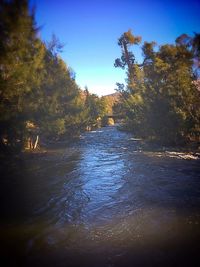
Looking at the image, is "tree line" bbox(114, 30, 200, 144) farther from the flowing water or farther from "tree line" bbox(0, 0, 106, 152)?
"tree line" bbox(0, 0, 106, 152)

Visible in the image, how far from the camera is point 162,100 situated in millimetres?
18781

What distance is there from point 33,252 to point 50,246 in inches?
16.1

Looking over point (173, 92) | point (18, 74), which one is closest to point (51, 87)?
point (18, 74)

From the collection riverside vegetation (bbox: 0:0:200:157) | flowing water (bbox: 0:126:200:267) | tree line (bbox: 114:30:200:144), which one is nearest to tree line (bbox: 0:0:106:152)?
riverside vegetation (bbox: 0:0:200:157)

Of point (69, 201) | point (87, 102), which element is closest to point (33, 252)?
point (69, 201)

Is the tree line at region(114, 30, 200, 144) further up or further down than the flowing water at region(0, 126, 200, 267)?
further up

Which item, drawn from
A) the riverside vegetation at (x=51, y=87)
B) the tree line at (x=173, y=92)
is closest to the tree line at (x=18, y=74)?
the riverside vegetation at (x=51, y=87)

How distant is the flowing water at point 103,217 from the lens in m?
5.04

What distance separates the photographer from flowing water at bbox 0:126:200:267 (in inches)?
198

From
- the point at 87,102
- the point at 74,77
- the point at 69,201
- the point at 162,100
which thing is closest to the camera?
the point at 69,201

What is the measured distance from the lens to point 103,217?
6863 millimetres

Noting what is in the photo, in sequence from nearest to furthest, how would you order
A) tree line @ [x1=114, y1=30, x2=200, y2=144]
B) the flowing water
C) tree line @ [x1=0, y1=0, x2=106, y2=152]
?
the flowing water
tree line @ [x1=0, y1=0, x2=106, y2=152]
tree line @ [x1=114, y1=30, x2=200, y2=144]

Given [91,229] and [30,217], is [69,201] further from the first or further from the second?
[91,229]

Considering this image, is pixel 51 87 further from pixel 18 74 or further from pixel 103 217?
pixel 103 217
